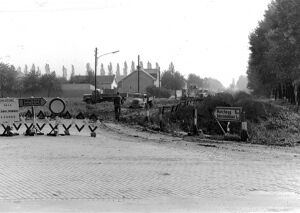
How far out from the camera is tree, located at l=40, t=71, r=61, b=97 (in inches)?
3693

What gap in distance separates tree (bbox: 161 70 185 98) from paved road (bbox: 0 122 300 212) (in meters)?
101

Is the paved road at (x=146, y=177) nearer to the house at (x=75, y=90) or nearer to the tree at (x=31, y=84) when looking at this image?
the tree at (x=31, y=84)

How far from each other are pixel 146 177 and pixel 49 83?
8861 cm

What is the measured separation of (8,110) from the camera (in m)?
16.6

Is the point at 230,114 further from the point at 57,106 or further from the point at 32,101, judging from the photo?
the point at 32,101

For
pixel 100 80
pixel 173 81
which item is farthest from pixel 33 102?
pixel 100 80

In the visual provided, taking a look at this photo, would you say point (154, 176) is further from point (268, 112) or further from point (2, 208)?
point (268, 112)

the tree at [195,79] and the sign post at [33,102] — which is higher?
the tree at [195,79]

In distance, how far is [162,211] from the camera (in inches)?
248

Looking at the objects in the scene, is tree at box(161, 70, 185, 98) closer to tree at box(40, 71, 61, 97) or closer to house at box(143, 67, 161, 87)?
house at box(143, 67, 161, 87)

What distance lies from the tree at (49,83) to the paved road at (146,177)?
81811 millimetres

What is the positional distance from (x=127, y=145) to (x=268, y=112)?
14180 mm

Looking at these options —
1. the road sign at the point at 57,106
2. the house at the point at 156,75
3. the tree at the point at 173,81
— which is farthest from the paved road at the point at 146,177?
the house at the point at 156,75

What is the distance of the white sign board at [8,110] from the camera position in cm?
1647
